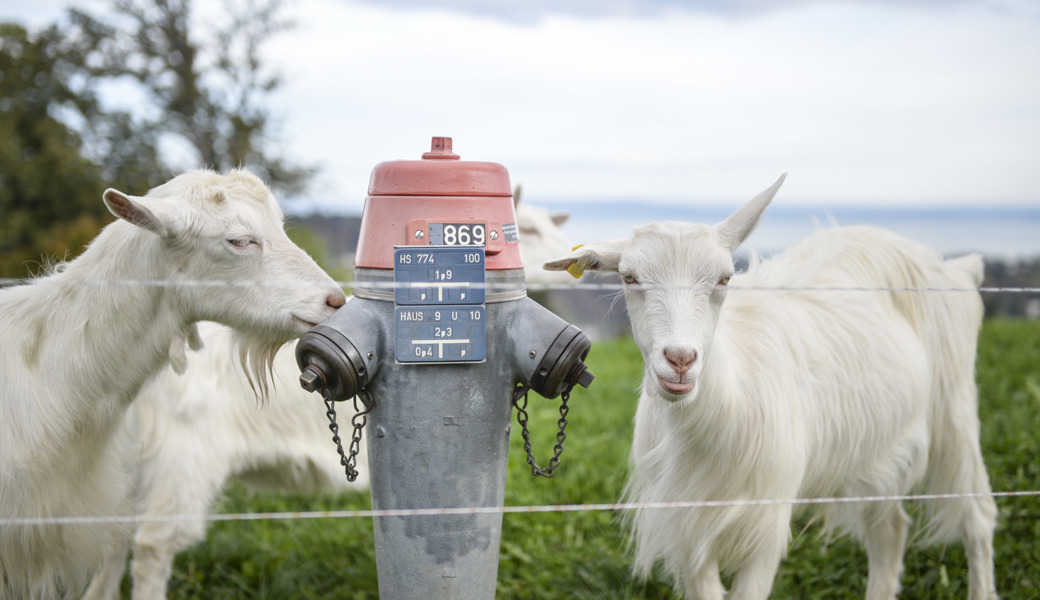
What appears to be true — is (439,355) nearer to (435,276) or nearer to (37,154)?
(435,276)

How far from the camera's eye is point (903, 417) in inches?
151

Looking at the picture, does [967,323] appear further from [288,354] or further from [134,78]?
[134,78]

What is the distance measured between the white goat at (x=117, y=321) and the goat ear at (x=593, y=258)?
0.83 meters

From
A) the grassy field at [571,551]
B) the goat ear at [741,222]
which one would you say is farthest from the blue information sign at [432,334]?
the grassy field at [571,551]

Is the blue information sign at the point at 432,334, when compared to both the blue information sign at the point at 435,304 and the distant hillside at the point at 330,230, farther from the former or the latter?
the distant hillside at the point at 330,230

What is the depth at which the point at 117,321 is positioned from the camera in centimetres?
272

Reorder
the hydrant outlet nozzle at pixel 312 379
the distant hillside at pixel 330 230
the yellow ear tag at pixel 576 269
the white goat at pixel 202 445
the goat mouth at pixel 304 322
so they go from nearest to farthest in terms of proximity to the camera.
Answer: the hydrant outlet nozzle at pixel 312 379
the goat mouth at pixel 304 322
the yellow ear tag at pixel 576 269
the white goat at pixel 202 445
the distant hillside at pixel 330 230

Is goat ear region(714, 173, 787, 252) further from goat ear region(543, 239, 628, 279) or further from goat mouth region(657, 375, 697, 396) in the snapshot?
goat mouth region(657, 375, 697, 396)

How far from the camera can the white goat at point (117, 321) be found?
265 centimetres

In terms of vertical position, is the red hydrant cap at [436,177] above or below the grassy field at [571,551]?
above

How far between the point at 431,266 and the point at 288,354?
206 cm

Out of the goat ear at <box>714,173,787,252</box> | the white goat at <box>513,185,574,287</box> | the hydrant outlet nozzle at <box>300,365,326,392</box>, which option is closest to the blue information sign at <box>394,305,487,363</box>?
the hydrant outlet nozzle at <box>300,365,326,392</box>

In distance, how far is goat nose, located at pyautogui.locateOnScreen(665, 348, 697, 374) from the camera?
2.64 m

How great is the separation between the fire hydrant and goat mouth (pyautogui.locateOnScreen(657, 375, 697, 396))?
36cm
